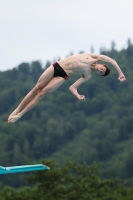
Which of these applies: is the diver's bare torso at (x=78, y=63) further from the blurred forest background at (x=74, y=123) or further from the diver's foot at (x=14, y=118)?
the blurred forest background at (x=74, y=123)

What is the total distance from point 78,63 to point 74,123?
10307 centimetres

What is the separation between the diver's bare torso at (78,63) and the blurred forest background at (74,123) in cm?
7862

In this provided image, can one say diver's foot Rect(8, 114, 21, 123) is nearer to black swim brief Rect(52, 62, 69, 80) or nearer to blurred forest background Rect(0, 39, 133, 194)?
black swim brief Rect(52, 62, 69, 80)

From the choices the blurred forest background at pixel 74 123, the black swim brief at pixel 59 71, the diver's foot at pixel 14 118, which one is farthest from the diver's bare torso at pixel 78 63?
the blurred forest background at pixel 74 123

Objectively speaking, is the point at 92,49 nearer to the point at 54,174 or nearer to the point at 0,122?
the point at 0,122

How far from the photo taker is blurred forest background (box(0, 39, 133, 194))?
10412 centimetres

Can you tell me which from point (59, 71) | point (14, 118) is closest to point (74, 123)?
point (14, 118)

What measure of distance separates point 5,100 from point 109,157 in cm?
2137

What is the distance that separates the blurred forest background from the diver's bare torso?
78617 millimetres

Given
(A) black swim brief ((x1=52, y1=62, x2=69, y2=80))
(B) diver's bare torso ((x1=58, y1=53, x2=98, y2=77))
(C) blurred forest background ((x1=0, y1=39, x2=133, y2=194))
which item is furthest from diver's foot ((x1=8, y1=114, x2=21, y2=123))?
(C) blurred forest background ((x1=0, y1=39, x2=133, y2=194))

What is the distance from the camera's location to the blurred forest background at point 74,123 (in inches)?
4099

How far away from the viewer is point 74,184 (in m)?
40.1

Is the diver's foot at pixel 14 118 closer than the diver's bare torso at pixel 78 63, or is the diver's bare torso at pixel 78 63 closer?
the diver's bare torso at pixel 78 63

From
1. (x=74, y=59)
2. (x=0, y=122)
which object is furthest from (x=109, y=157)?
(x=74, y=59)
